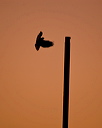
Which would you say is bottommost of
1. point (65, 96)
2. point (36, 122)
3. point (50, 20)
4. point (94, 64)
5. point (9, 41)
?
point (36, 122)

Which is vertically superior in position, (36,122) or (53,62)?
(53,62)

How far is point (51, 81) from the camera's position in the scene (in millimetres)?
1255

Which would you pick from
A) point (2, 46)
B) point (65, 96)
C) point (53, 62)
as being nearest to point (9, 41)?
point (2, 46)

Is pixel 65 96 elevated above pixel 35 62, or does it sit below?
below

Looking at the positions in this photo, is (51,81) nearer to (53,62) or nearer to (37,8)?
(53,62)

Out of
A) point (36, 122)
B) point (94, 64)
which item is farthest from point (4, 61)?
point (94, 64)

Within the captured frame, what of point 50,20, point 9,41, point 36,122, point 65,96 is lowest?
point 36,122

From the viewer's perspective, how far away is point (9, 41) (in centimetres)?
124

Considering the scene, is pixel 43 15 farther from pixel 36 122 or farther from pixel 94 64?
pixel 36 122

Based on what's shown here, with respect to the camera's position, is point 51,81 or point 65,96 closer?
point 65,96

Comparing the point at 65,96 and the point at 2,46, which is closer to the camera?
the point at 65,96

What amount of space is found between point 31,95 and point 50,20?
51 centimetres

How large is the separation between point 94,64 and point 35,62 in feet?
1.27

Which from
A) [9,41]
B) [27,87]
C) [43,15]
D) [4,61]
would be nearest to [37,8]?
[43,15]
